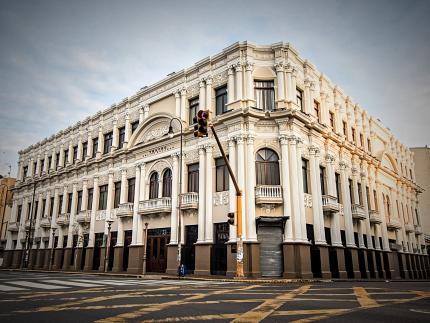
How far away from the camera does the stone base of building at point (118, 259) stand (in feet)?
97.3

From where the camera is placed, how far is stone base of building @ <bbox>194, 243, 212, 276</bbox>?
23.2 m

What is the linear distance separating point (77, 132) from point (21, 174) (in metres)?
16.1

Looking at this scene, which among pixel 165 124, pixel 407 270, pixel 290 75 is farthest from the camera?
pixel 407 270

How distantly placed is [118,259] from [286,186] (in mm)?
16138

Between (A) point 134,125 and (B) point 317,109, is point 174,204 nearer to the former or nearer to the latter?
(A) point 134,125

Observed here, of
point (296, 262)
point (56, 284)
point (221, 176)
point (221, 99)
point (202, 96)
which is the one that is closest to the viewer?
point (56, 284)

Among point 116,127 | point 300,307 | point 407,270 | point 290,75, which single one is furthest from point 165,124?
point 407,270

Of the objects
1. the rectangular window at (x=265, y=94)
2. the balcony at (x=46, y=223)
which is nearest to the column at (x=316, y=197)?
the rectangular window at (x=265, y=94)

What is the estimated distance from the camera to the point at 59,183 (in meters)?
41.3

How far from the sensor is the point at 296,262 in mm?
21844

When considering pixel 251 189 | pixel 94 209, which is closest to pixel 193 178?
pixel 251 189

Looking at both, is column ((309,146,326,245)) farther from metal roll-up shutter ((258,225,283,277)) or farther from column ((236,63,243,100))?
column ((236,63,243,100))

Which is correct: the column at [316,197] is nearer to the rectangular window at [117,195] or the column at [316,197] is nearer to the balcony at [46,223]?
the rectangular window at [117,195]

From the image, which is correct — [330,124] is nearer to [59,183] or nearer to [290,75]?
[290,75]
